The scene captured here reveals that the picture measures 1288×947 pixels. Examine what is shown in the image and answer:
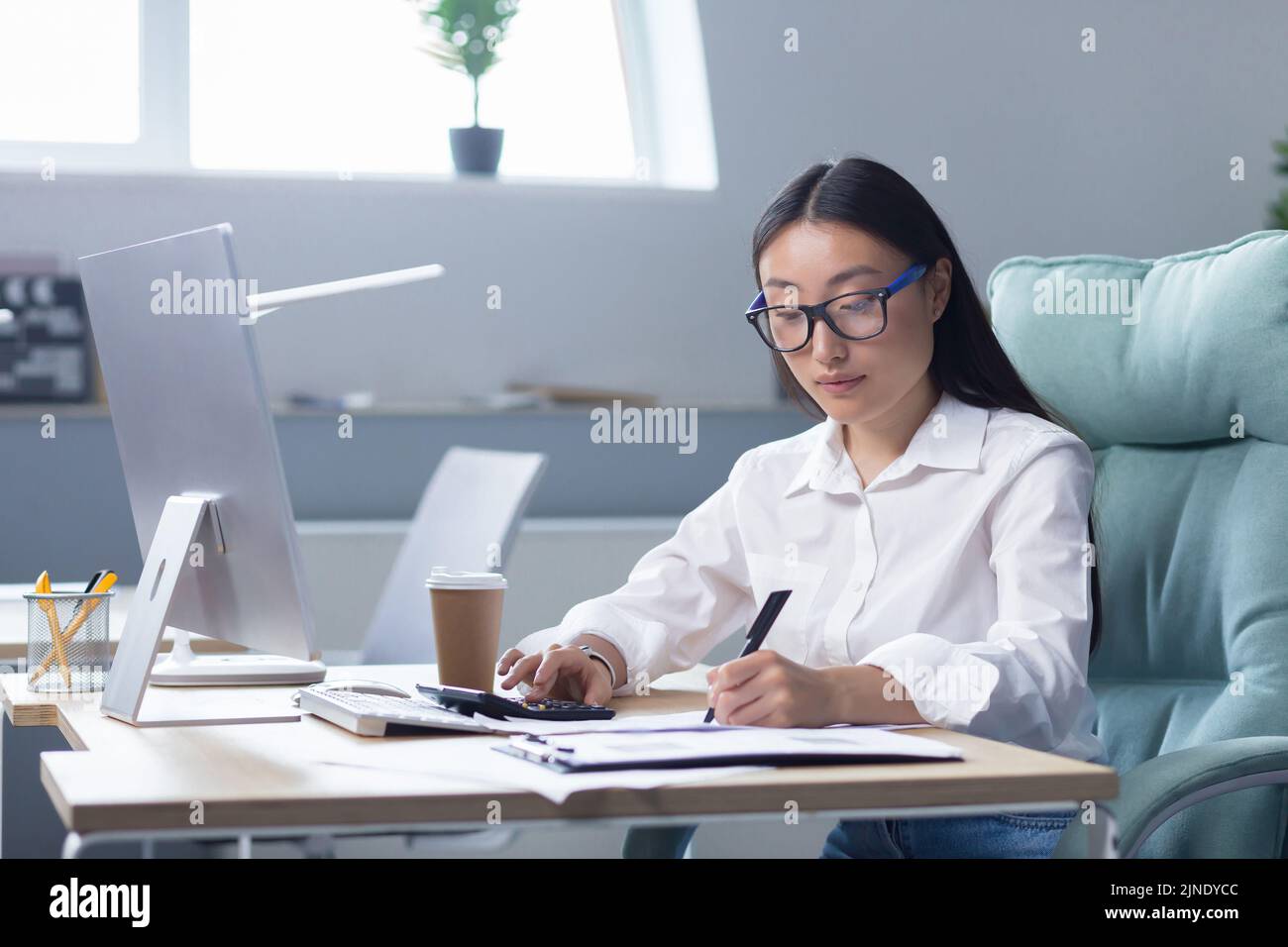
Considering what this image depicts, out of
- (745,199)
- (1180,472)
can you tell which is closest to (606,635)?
(1180,472)

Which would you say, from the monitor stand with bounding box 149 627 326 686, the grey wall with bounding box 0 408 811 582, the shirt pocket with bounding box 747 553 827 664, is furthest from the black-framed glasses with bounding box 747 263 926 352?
the grey wall with bounding box 0 408 811 582

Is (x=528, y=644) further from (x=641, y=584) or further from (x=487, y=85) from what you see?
(x=487, y=85)

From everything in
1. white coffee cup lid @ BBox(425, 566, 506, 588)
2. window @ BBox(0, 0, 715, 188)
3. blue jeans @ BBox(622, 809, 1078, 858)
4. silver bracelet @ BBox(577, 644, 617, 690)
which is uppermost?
window @ BBox(0, 0, 715, 188)

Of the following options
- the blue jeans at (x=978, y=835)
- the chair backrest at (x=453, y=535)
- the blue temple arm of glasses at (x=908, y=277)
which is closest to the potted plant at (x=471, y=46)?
the chair backrest at (x=453, y=535)

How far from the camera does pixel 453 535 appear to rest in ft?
8.36

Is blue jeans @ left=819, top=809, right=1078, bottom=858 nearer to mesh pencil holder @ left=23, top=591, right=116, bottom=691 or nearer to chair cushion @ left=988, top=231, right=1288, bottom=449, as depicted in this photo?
chair cushion @ left=988, top=231, right=1288, bottom=449

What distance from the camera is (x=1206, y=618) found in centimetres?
172

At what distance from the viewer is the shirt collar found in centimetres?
156

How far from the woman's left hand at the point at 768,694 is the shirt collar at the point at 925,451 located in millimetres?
423

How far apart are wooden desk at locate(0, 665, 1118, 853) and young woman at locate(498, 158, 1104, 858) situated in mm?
130

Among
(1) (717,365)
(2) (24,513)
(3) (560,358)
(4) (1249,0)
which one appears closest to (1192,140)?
(4) (1249,0)

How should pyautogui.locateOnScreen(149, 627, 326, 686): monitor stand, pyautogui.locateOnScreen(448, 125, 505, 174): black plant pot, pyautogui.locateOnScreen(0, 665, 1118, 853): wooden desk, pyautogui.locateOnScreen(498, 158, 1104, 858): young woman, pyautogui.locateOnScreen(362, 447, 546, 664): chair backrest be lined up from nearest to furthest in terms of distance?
pyautogui.locateOnScreen(0, 665, 1118, 853): wooden desk, pyautogui.locateOnScreen(498, 158, 1104, 858): young woman, pyautogui.locateOnScreen(149, 627, 326, 686): monitor stand, pyautogui.locateOnScreen(362, 447, 546, 664): chair backrest, pyautogui.locateOnScreen(448, 125, 505, 174): black plant pot

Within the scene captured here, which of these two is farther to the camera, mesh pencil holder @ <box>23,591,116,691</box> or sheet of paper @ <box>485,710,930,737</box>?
mesh pencil holder @ <box>23,591,116,691</box>

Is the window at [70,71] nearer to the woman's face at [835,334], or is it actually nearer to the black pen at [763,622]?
the woman's face at [835,334]
